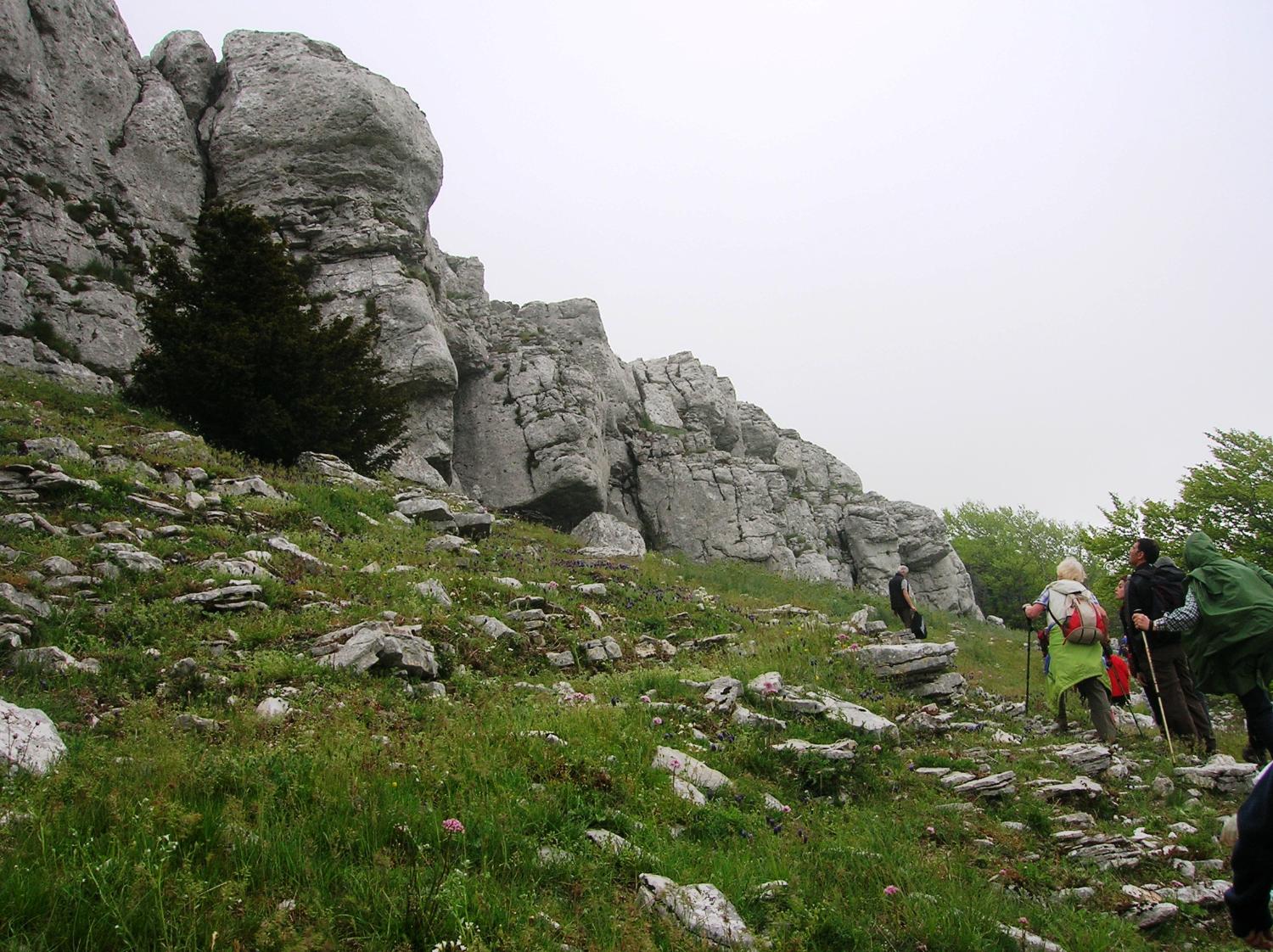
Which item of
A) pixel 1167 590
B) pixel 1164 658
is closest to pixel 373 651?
pixel 1164 658

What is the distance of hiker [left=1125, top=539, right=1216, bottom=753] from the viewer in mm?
8578

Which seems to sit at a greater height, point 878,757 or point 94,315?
point 94,315

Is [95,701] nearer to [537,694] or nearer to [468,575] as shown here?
[537,694]

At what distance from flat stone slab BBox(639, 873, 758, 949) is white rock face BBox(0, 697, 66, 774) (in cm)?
348

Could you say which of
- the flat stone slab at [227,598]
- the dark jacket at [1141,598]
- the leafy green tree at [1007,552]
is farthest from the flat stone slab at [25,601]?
Result: the leafy green tree at [1007,552]

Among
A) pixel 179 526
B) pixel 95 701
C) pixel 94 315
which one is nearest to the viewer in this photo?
pixel 95 701

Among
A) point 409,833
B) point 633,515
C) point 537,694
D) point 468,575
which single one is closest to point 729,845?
point 409,833

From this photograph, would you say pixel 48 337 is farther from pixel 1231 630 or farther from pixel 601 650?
pixel 1231 630

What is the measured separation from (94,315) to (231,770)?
74.2ft

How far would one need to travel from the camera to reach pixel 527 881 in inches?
156

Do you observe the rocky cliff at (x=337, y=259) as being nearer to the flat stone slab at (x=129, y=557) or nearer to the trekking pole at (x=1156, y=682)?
the flat stone slab at (x=129, y=557)

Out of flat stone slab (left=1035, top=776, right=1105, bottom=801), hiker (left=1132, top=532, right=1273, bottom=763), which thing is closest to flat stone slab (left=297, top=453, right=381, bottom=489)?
flat stone slab (left=1035, top=776, right=1105, bottom=801)

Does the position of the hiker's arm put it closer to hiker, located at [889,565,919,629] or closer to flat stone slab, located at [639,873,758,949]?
flat stone slab, located at [639,873,758,949]

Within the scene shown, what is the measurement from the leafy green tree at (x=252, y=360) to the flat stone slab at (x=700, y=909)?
15321 mm
